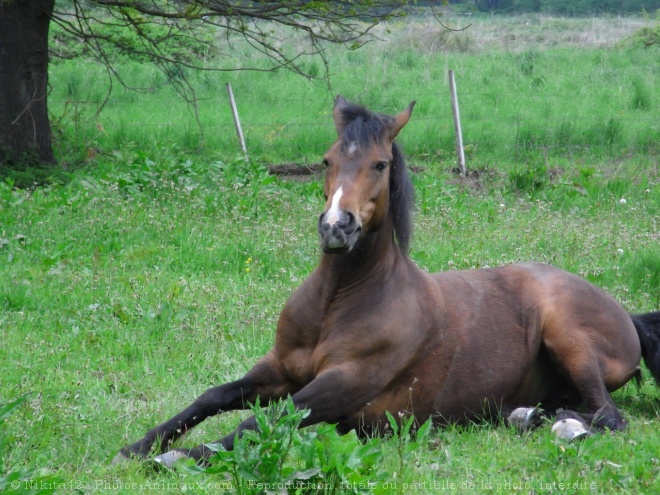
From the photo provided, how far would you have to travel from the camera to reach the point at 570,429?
4.48m

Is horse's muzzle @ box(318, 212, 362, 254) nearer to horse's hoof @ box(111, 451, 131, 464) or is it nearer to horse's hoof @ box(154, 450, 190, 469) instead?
horse's hoof @ box(154, 450, 190, 469)

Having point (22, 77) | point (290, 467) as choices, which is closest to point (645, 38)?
point (22, 77)

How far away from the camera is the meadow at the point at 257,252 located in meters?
3.78

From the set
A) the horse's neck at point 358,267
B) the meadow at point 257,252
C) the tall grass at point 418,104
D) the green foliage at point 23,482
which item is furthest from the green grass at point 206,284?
the tall grass at point 418,104

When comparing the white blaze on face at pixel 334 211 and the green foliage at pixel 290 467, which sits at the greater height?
the white blaze on face at pixel 334 211

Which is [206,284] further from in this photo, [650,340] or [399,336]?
[650,340]

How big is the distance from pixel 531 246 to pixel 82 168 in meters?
7.23

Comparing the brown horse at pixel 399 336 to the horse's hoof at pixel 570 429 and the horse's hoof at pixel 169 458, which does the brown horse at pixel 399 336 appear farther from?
the horse's hoof at pixel 570 429

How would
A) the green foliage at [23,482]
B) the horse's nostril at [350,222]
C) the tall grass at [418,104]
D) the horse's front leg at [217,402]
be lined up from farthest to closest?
the tall grass at [418,104] → the horse's front leg at [217,402] → the horse's nostril at [350,222] → the green foliage at [23,482]

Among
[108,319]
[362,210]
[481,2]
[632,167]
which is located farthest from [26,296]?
[481,2]

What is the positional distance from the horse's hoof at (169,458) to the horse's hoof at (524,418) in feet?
6.12

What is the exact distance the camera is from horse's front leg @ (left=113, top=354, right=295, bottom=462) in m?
4.29

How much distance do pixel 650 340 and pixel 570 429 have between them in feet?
4.24

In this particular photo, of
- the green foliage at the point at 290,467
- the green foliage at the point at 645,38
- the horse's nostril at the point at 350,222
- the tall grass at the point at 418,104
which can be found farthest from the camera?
the green foliage at the point at 645,38
